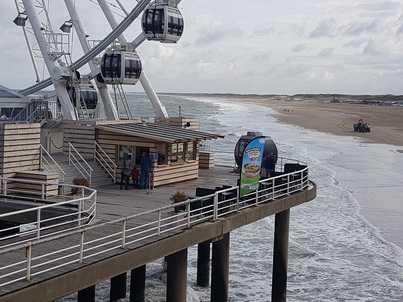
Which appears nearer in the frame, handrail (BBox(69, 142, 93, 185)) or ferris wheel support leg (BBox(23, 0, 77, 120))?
handrail (BBox(69, 142, 93, 185))

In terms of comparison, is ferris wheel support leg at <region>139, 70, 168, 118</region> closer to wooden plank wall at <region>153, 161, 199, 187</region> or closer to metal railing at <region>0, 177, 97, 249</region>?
wooden plank wall at <region>153, 161, 199, 187</region>

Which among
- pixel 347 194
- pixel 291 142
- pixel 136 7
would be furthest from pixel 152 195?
pixel 291 142

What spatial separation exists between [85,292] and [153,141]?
17.3 feet

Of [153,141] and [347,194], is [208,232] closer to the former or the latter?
[153,141]

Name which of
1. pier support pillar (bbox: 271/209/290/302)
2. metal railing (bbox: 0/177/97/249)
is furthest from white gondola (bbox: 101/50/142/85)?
pier support pillar (bbox: 271/209/290/302)

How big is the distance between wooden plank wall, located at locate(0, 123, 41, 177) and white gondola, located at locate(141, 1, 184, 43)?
8740 mm

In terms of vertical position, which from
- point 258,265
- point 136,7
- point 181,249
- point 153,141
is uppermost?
point 136,7

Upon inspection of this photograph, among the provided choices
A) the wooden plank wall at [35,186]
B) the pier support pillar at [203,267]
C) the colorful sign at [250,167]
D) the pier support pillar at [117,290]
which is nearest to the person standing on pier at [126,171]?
the wooden plank wall at [35,186]

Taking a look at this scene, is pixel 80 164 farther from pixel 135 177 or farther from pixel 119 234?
pixel 119 234

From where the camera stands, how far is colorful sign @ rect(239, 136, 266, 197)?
54.8 ft

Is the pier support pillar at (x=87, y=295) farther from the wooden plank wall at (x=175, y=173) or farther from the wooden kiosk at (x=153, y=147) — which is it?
the wooden plank wall at (x=175, y=173)

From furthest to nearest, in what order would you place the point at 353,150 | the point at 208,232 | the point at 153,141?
the point at 353,150, the point at 153,141, the point at 208,232

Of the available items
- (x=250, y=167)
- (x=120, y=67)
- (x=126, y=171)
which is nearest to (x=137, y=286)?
(x=126, y=171)

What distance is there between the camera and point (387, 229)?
27.4m
